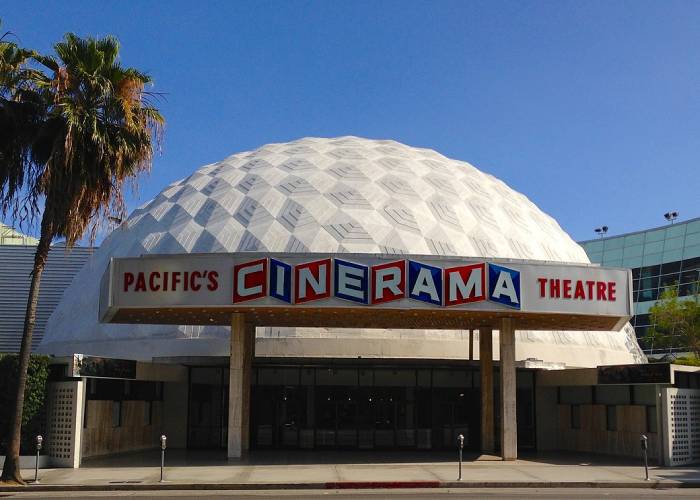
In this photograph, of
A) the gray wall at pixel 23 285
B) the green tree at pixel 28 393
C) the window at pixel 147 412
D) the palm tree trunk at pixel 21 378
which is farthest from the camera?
the gray wall at pixel 23 285

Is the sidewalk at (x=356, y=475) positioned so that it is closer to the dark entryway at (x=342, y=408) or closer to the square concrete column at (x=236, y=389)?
the square concrete column at (x=236, y=389)

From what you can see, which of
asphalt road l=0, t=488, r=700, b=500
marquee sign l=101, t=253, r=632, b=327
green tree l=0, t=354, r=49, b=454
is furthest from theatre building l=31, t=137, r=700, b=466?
asphalt road l=0, t=488, r=700, b=500

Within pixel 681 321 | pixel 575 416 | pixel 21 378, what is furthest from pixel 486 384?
pixel 681 321

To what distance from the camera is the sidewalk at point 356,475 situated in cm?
2097

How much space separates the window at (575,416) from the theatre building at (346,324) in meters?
0.12

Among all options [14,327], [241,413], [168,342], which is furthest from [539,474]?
[14,327]

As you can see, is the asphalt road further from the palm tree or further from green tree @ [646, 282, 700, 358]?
A: green tree @ [646, 282, 700, 358]

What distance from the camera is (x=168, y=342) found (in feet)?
112

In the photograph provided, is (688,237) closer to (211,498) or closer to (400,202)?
(400,202)

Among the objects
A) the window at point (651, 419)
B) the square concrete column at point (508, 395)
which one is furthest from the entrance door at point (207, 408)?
the window at point (651, 419)

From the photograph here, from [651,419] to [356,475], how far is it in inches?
472

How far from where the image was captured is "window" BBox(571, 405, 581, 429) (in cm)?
3391

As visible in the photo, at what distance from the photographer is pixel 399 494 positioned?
19.3 meters

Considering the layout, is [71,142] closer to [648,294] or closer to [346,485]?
[346,485]
